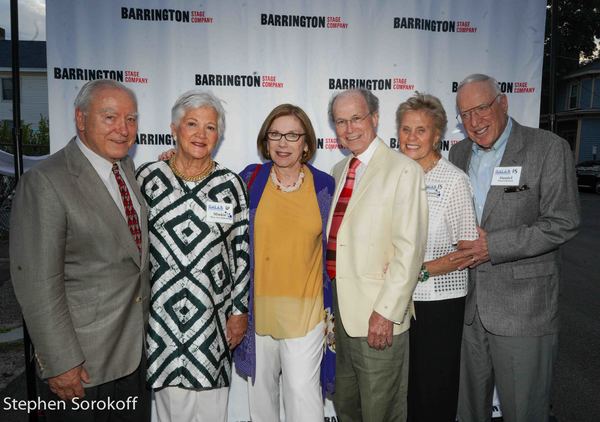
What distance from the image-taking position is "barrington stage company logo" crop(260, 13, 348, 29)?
128 inches

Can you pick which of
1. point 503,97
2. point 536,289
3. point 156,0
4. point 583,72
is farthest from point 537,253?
point 583,72

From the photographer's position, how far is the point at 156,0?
3146 millimetres

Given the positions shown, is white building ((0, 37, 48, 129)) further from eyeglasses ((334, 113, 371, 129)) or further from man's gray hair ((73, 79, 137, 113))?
eyeglasses ((334, 113, 371, 129))

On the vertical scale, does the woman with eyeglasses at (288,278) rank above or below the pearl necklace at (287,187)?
below

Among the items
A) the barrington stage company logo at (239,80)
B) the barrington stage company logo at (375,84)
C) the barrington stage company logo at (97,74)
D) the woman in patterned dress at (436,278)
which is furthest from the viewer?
the barrington stage company logo at (375,84)

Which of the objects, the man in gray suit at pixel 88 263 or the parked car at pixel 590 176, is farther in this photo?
the parked car at pixel 590 176

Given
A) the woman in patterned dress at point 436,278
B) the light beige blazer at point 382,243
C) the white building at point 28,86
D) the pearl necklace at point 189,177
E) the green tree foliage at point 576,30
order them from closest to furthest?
1. the light beige blazer at point 382,243
2. the pearl necklace at point 189,177
3. the woman in patterned dress at point 436,278
4. the white building at point 28,86
5. the green tree foliage at point 576,30

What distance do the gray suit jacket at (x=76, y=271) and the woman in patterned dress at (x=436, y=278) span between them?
1.50 metres

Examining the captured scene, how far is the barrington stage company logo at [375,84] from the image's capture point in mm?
3354

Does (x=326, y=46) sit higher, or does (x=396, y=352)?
(x=326, y=46)

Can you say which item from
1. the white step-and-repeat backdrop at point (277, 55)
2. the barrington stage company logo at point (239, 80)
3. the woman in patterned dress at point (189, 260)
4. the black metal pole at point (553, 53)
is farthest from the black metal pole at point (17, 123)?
the black metal pole at point (553, 53)

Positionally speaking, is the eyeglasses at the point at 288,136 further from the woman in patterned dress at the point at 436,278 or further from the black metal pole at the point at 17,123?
the black metal pole at the point at 17,123

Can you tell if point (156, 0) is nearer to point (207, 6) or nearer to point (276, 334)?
point (207, 6)

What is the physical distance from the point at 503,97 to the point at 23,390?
4.30 metres
